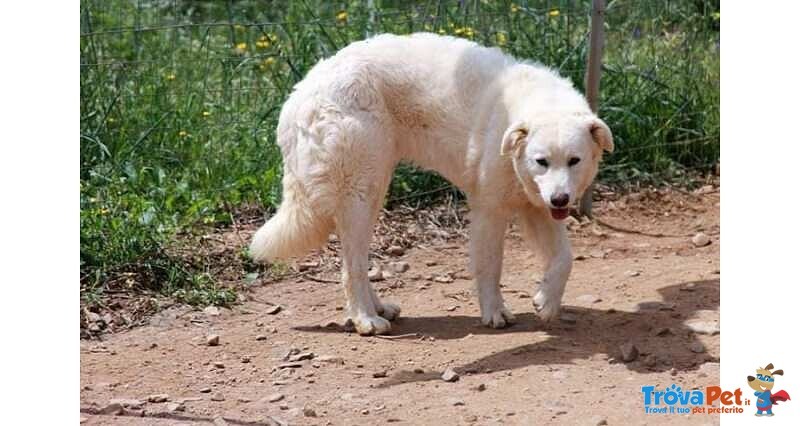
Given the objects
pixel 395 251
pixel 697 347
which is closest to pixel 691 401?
pixel 697 347

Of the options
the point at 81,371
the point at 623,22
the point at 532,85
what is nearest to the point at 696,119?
the point at 623,22

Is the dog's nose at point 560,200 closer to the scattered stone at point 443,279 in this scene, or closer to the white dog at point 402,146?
the white dog at point 402,146

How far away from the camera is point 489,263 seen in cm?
633

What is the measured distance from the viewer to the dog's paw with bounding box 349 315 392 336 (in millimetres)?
6234

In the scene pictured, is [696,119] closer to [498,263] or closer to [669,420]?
[498,263]

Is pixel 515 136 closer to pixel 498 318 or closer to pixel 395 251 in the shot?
pixel 498 318

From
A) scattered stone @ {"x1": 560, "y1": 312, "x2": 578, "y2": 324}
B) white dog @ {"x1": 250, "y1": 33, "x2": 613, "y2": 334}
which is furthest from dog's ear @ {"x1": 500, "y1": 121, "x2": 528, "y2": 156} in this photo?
scattered stone @ {"x1": 560, "y1": 312, "x2": 578, "y2": 324}

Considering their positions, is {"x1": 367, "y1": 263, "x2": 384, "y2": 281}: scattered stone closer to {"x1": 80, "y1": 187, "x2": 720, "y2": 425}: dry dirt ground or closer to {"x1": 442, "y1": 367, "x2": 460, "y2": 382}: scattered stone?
{"x1": 80, "y1": 187, "x2": 720, "y2": 425}: dry dirt ground

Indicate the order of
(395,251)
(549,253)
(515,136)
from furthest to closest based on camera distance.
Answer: (395,251)
(549,253)
(515,136)

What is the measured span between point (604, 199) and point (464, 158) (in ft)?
8.09

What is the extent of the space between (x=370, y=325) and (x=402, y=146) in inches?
40.6

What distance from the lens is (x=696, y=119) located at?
897cm

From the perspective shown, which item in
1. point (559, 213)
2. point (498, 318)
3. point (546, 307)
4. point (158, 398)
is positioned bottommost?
point (158, 398)
